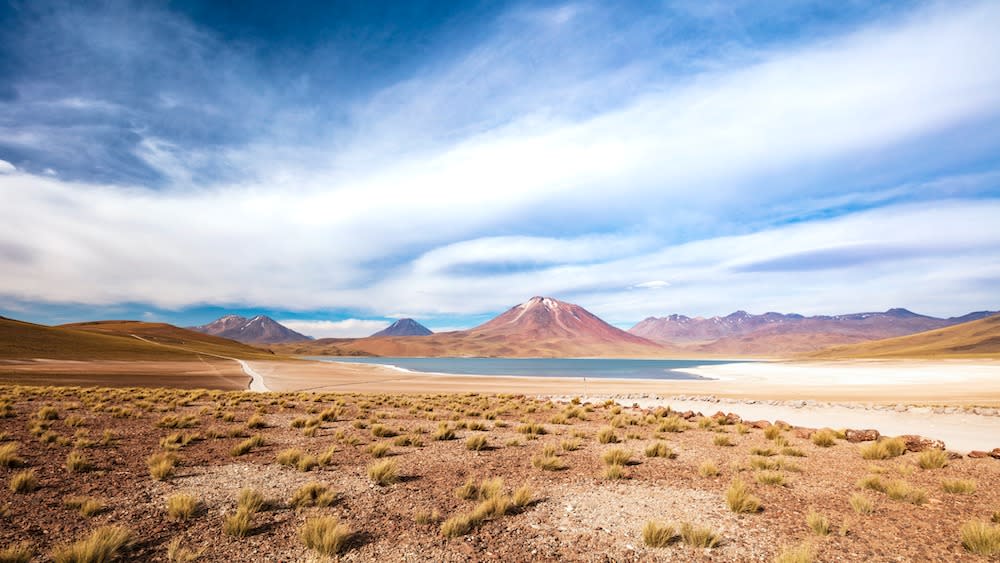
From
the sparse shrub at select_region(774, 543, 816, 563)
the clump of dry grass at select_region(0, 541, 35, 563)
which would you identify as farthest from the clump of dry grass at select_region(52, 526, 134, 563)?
the sparse shrub at select_region(774, 543, 816, 563)

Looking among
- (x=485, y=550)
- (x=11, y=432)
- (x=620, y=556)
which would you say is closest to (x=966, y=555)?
(x=620, y=556)

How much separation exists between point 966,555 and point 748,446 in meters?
7.70

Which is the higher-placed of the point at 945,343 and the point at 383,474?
the point at 383,474

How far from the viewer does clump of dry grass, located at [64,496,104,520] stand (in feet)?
21.2

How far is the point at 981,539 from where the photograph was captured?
5.86 metres

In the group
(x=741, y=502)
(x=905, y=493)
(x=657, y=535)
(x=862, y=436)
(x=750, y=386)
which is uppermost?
(x=657, y=535)

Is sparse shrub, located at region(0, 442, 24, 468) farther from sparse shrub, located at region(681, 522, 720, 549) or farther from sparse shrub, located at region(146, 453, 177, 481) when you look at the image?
sparse shrub, located at region(681, 522, 720, 549)

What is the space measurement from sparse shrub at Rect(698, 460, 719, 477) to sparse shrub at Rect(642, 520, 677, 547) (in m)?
4.27

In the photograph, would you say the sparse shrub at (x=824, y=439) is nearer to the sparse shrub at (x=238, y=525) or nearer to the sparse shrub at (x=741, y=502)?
the sparse shrub at (x=741, y=502)

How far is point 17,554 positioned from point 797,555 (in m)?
8.76

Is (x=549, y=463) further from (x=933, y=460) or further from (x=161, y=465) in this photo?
(x=933, y=460)

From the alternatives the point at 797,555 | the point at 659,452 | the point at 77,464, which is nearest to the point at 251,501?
the point at 77,464

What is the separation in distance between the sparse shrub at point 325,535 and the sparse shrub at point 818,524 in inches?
256

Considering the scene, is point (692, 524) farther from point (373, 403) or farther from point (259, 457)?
point (373, 403)
